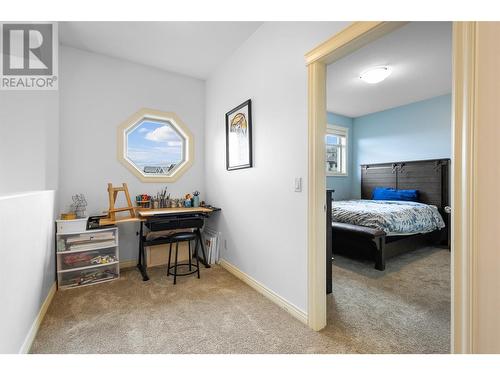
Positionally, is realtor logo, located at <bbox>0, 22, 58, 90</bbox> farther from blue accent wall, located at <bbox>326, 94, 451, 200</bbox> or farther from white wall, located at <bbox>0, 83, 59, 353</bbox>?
blue accent wall, located at <bbox>326, 94, 451, 200</bbox>

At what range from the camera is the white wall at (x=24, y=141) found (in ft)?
6.76

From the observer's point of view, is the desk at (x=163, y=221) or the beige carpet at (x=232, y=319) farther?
the desk at (x=163, y=221)

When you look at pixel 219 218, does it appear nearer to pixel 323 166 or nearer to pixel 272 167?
pixel 272 167

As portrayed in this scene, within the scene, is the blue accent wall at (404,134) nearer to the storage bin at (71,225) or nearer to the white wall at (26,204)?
the storage bin at (71,225)

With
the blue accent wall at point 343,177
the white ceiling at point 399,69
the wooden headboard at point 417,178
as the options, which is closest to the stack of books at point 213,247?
the white ceiling at point 399,69

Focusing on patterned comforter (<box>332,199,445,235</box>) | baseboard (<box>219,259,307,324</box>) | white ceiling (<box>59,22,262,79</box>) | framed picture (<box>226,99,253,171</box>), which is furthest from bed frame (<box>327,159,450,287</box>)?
white ceiling (<box>59,22,262,79</box>)

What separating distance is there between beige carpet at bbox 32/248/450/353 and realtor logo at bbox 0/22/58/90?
6.77ft

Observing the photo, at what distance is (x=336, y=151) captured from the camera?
18.1ft

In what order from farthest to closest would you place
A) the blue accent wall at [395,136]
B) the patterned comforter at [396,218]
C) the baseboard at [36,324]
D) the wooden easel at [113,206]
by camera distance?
the blue accent wall at [395,136]
the patterned comforter at [396,218]
the wooden easel at [113,206]
the baseboard at [36,324]

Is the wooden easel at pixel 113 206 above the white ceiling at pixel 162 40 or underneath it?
underneath

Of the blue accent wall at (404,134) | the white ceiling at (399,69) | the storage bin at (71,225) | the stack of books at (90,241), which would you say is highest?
the white ceiling at (399,69)

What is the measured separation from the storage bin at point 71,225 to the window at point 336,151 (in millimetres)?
4677
